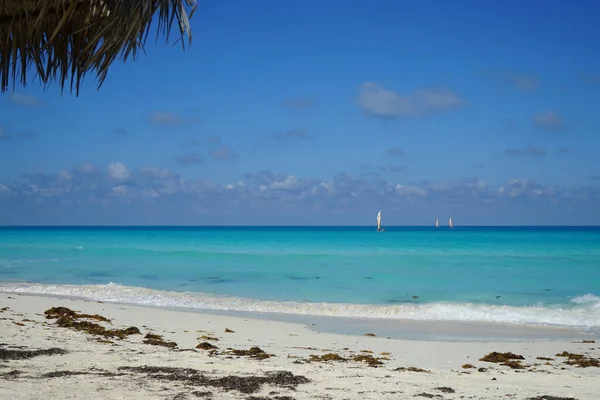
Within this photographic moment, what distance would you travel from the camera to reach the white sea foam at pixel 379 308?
12.1 meters

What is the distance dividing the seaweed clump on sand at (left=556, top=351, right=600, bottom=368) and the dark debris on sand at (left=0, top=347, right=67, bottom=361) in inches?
250

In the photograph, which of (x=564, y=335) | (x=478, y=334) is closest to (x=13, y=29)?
(x=478, y=334)

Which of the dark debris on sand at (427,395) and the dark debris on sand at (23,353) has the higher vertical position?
the dark debris on sand at (427,395)

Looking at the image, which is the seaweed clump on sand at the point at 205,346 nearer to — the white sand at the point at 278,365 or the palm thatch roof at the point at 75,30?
the white sand at the point at 278,365

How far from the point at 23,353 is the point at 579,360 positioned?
22.6 ft

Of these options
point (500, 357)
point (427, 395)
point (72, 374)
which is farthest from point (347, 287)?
point (72, 374)

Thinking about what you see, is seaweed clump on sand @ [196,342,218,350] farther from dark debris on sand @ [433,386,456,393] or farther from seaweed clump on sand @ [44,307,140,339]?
dark debris on sand @ [433,386,456,393]

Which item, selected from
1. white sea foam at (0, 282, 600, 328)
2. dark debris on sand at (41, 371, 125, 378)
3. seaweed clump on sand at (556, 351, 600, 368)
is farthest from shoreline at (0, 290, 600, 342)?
dark debris on sand at (41, 371, 125, 378)

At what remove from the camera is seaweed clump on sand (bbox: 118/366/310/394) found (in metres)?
5.16

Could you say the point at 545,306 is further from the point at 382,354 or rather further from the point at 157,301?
the point at 157,301

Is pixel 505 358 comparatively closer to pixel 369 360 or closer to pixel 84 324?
pixel 369 360

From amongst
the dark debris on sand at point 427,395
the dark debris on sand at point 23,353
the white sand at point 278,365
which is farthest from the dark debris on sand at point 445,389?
the dark debris on sand at point 23,353

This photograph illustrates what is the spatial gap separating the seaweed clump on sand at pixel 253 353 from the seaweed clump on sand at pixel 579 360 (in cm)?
397

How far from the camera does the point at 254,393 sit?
4957 millimetres
